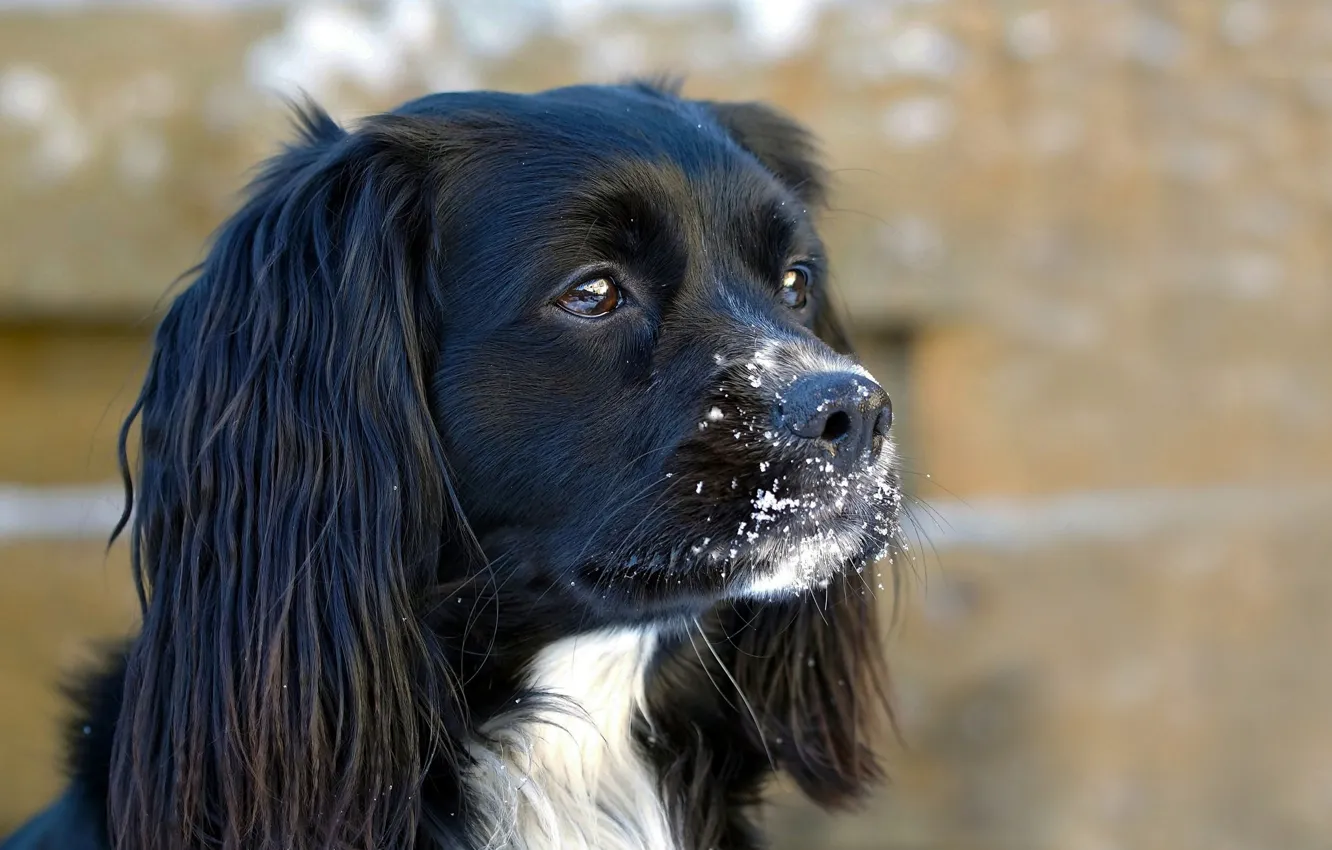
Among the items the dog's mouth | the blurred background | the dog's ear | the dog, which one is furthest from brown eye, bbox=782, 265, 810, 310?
the blurred background

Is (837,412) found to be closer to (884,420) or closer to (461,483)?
(884,420)

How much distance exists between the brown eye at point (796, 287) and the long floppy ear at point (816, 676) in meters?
0.14

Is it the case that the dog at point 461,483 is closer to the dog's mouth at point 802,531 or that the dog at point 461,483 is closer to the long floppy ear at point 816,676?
the dog's mouth at point 802,531

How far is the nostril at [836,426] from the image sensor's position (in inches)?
75.6

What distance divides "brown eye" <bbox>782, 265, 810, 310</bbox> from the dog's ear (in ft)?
0.80

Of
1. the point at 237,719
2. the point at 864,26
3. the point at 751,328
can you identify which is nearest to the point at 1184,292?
the point at 864,26

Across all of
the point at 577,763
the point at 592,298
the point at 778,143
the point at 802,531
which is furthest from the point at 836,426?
the point at 778,143

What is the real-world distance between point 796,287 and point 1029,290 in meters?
1.98

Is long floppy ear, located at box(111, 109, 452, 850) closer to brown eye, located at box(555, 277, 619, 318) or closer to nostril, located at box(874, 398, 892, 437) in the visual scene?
brown eye, located at box(555, 277, 619, 318)

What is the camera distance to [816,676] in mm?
2615

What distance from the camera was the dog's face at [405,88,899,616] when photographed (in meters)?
1.98

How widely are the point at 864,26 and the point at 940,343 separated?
1080 millimetres

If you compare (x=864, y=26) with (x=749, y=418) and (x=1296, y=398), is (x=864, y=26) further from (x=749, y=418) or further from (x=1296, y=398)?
(x=749, y=418)

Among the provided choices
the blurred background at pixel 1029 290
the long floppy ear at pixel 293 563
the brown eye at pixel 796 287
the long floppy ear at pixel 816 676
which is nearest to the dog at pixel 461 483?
the long floppy ear at pixel 293 563
